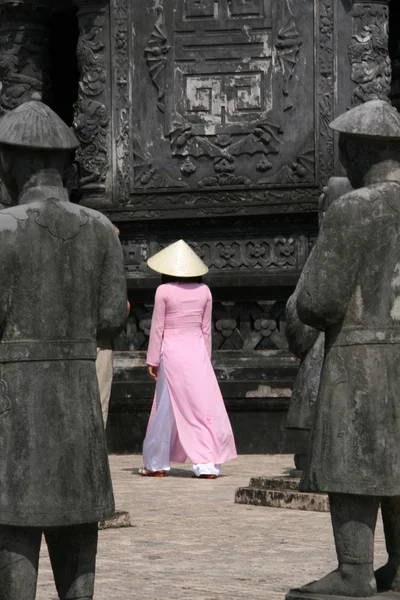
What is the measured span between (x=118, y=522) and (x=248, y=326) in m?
6.39

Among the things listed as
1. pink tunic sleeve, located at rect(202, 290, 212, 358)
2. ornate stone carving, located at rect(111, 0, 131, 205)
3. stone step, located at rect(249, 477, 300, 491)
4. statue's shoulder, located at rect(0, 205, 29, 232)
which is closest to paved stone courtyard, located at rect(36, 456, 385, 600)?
stone step, located at rect(249, 477, 300, 491)

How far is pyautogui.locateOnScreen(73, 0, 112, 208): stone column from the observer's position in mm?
17500

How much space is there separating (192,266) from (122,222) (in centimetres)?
277

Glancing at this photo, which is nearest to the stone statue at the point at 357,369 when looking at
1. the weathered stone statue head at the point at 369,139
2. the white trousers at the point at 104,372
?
the weathered stone statue head at the point at 369,139

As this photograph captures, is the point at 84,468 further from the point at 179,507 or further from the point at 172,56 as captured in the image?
the point at 172,56

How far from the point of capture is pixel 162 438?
1463 centimetres

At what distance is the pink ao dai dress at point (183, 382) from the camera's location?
14.7 m

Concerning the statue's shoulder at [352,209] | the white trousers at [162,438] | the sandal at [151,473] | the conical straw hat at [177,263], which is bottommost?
the sandal at [151,473]

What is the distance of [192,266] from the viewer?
14.8 meters

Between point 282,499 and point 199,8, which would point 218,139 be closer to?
point 199,8

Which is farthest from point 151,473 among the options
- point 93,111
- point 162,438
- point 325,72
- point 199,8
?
point 199,8

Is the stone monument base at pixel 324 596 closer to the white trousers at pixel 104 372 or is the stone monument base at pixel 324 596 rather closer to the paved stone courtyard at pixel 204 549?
the paved stone courtyard at pixel 204 549

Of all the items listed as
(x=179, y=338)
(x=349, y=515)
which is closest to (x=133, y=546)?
(x=349, y=515)

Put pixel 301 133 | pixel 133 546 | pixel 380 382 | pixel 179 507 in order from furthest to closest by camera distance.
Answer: pixel 301 133 → pixel 179 507 → pixel 133 546 → pixel 380 382
